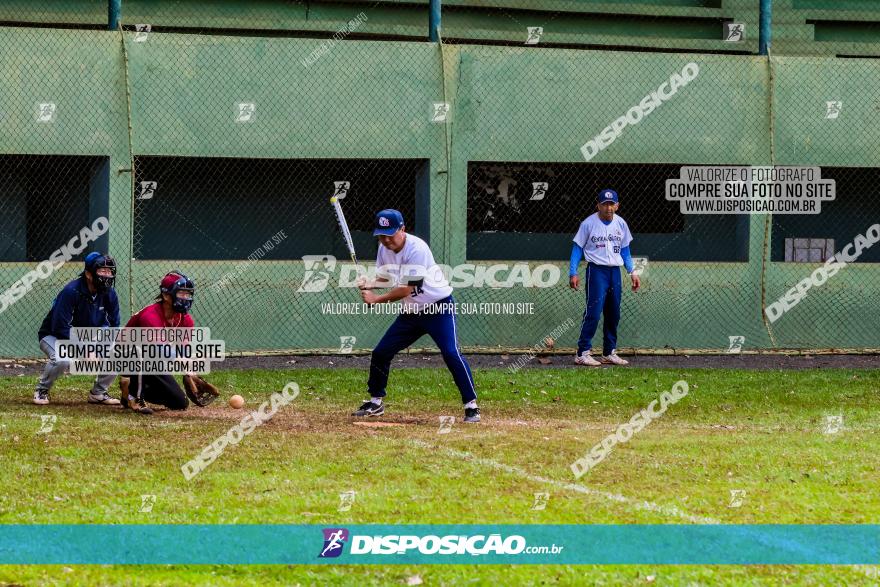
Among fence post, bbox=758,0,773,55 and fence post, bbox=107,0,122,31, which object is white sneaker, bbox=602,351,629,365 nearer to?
fence post, bbox=758,0,773,55

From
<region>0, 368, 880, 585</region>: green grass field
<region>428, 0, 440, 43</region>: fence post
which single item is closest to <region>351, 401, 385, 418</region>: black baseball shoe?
<region>0, 368, 880, 585</region>: green grass field

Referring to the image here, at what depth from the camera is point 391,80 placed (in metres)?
17.1

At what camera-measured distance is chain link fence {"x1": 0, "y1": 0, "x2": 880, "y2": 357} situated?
1644 cm

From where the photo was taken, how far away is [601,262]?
51.6 feet

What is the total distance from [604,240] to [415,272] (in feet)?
17.9

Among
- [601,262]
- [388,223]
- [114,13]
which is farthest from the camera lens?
[114,13]

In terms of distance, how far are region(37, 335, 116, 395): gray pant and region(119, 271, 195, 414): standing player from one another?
493mm

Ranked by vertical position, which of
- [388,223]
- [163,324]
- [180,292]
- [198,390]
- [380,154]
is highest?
[380,154]

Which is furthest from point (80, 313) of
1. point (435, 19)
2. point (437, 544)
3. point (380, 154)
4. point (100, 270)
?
point (435, 19)

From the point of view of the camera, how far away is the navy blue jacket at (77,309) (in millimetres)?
11961

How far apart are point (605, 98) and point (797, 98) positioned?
2825 mm

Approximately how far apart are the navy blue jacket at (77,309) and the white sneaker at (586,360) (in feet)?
20.6

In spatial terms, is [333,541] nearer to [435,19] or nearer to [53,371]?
[53,371]

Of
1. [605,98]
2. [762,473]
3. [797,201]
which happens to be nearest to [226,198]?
[605,98]
